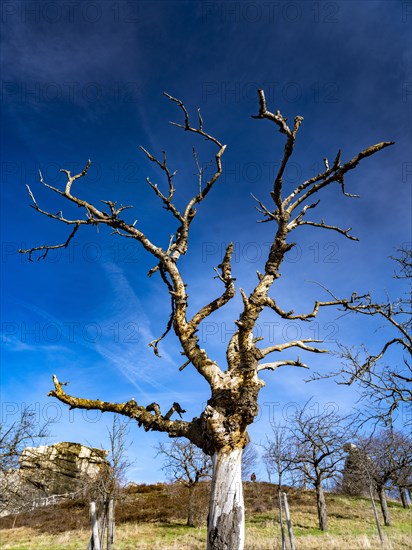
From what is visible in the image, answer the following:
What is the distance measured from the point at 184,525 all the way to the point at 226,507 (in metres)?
25.1

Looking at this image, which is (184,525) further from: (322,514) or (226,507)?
(226,507)

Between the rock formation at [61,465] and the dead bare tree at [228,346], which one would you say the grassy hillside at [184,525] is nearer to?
the rock formation at [61,465]

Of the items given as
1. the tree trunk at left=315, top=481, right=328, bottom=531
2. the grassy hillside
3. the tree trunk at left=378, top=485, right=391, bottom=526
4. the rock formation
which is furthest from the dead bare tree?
the rock formation

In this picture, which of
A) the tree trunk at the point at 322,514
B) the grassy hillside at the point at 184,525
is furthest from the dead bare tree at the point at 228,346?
the tree trunk at the point at 322,514

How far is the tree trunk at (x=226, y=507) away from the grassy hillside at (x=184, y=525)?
555 inches

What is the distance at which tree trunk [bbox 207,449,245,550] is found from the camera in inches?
157

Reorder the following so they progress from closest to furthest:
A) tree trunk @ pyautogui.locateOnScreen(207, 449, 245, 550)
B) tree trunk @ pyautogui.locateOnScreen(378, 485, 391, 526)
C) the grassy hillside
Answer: tree trunk @ pyautogui.locateOnScreen(207, 449, 245, 550)
the grassy hillside
tree trunk @ pyautogui.locateOnScreen(378, 485, 391, 526)

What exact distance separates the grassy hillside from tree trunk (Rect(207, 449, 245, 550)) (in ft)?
46.3

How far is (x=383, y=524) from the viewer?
24281mm

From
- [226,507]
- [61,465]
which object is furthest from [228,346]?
[61,465]

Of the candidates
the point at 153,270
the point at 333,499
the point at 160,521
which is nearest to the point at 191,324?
the point at 153,270

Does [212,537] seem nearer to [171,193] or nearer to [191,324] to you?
[191,324]

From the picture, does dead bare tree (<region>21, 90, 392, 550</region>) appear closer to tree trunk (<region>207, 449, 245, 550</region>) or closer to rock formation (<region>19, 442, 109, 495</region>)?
tree trunk (<region>207, 449, 245, 550</region>)

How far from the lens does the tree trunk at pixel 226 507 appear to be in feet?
13.1
